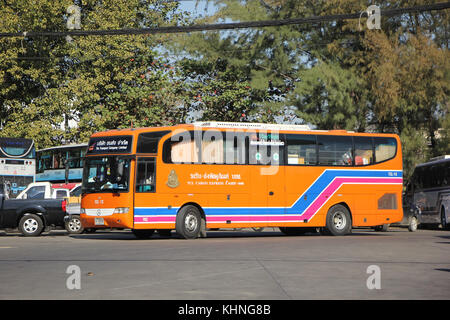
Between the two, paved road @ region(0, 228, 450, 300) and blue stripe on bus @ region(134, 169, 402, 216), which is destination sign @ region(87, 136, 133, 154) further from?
paved road @ region(0, 228, 450, 300)

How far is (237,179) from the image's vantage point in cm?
2455

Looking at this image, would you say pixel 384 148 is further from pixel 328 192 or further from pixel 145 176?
pixel 145 176

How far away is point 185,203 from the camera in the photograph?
930 inches

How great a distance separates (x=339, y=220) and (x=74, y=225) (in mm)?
10095

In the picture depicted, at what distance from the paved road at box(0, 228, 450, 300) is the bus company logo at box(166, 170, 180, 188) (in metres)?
3.93

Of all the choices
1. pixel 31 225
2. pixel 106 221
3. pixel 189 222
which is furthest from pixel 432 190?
pixel 31 225

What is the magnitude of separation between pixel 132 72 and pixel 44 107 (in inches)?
201

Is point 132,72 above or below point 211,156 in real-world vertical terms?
above

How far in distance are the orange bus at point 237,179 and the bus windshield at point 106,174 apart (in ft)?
0.10

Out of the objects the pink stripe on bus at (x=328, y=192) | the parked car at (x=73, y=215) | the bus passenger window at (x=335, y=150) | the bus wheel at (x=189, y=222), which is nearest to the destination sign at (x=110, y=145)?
the bus wheel at (x=189, y=222)

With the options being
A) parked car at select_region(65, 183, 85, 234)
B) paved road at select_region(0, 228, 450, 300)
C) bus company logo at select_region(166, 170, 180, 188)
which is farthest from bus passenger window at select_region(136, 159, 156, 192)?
parked car at select_region(65, 183, 85, 234)

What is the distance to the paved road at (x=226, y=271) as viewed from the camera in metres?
10.0
